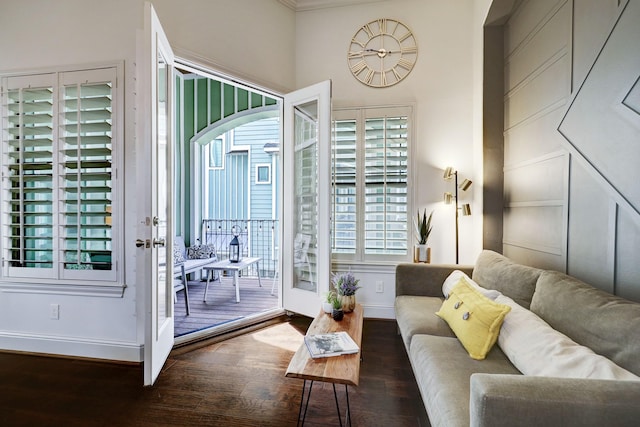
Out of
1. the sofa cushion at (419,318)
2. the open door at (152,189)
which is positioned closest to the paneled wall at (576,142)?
the sofa cushion at (419,318)

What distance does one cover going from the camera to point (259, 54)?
2982 mm

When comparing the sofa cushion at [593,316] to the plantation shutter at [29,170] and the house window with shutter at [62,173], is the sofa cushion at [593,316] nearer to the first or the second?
the house window with shutter at [62,173]

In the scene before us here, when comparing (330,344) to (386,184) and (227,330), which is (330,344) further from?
(386,184)

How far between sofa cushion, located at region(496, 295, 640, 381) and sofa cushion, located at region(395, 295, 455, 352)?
0.39m

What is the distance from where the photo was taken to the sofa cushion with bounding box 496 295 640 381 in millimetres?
994

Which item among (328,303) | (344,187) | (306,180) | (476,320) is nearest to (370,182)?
(344,187)

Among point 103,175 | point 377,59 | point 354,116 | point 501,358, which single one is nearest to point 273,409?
point 501,358

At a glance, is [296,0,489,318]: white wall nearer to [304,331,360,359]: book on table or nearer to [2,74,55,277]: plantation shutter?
[304,331,360,359]: book on table

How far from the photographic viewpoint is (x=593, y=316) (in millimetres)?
1177

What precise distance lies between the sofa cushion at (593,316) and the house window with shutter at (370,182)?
5.60ft

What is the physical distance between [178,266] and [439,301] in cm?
294

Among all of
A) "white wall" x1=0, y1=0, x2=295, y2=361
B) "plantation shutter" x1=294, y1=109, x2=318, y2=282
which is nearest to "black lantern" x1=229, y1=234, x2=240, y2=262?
"plantation shutter" x1=294, y1=109, x2=318, y2=282

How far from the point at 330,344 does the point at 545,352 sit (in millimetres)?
963

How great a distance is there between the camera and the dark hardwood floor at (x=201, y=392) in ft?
5.54
